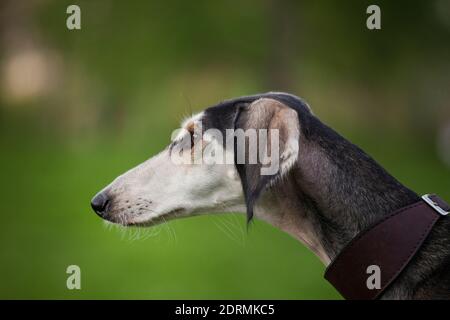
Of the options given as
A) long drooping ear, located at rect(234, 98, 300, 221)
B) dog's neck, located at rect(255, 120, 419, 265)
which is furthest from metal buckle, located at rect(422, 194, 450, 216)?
long drooping ear, located at rect(234, 98, 300, 221)

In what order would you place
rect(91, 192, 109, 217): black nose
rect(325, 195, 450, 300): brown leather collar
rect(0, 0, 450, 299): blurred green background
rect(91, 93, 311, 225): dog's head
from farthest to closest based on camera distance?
rect(0, 0, 450, 299): blurred green background < rect(91, 192, 109, 217): black nose < rect(91, 93, 311, 225): dog's head < rect(325, 195, 450, 300): brown leather collar

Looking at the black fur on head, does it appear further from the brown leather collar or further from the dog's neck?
the brown leather collar

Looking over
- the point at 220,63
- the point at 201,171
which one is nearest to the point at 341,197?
the point at 201,171

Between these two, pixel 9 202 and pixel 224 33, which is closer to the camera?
pixel 9 202

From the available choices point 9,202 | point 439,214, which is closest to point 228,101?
point 439,214

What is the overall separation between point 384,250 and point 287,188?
0.60m

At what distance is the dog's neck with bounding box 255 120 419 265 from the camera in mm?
3111

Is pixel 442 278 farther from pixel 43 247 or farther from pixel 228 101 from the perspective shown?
pixel 43 247

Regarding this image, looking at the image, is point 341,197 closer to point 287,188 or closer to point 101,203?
point 287,188

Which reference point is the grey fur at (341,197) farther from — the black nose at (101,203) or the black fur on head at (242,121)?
the black nose at (101,203)

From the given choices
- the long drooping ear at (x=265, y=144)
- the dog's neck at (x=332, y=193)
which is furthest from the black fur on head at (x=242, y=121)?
the dog's neck at (x=332, y=193)

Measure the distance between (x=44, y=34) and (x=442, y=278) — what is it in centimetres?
1409

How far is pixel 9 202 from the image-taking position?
11.5 metres

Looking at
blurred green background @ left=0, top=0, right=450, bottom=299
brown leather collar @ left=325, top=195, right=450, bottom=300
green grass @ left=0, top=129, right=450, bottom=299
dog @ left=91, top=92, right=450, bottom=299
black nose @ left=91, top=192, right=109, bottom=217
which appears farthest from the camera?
blurred green background @ left=0, top=0, right=450, bottom=299
